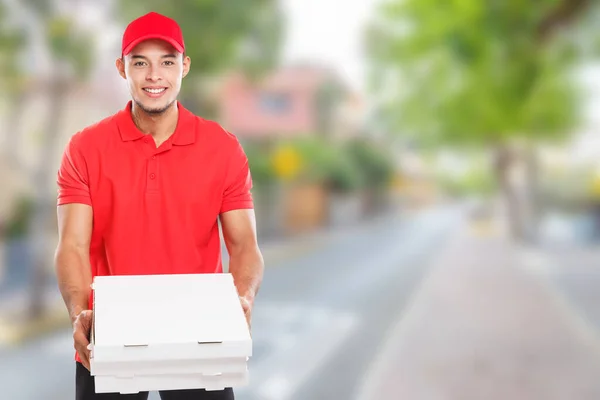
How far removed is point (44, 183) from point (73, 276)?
878 centimetres

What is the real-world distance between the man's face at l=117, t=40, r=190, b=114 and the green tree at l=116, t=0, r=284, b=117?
7462 mm

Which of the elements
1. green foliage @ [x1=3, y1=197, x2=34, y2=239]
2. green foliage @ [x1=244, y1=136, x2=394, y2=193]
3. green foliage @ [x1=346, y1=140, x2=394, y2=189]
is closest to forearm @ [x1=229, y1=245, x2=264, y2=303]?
green foliage @ [x1=3, y1=197, x2=34, y2=239]

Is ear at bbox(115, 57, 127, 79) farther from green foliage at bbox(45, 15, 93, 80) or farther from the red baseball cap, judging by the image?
green foliage at bbox(45, 15, 93, 80)

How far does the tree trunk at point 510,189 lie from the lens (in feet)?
90.6

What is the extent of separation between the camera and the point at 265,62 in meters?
13.0

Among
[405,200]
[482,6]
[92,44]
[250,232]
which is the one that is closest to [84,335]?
[250,232]

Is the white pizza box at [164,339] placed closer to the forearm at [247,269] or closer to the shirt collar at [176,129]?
the forearm at [247,269]

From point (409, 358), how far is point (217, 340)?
6.31 meters

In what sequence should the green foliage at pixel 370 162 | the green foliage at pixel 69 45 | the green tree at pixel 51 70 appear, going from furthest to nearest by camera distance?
the green foliage at pixel 370 162
the green foliage at pixel 69 45
the green tree at pixel 51 70

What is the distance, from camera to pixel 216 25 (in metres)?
10.9

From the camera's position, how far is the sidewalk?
6.78 metres

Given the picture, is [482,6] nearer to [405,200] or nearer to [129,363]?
[129,363]

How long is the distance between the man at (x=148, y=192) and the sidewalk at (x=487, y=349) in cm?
445

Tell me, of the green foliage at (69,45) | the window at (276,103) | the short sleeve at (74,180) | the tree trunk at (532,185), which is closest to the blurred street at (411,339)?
the short sleeve at (74,180)
